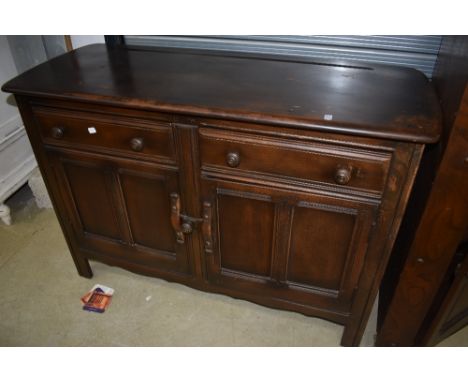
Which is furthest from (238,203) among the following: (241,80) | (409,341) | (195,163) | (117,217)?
(409,341)

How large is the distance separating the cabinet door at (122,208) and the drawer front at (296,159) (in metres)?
0.19

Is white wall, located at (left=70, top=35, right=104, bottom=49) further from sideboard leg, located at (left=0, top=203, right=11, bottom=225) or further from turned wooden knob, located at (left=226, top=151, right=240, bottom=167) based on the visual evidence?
turned wooden knob, located at (left=226, top=151, right=240, bottom=167)

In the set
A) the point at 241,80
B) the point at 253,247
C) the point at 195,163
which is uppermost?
the point at 241,80

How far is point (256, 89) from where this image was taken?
1.08m

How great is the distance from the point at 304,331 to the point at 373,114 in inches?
36.4

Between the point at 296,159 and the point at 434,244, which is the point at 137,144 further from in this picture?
the point at 434,244

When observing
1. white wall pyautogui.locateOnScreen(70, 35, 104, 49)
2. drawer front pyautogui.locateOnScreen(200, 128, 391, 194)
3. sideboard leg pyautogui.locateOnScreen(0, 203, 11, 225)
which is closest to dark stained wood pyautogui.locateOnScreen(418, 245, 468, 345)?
drawer front pyautogui.locateOnScreen(200, 128, 391, 194)

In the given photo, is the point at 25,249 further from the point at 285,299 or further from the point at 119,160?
the point at 285,299

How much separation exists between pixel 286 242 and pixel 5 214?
60.1 inches

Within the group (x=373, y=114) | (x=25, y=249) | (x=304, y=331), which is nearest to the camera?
(x=373, y=114)

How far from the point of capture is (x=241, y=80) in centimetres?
115

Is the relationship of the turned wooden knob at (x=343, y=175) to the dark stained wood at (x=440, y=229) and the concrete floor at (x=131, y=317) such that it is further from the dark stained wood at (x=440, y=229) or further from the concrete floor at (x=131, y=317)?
the concrete floor at (x=131, y=317)

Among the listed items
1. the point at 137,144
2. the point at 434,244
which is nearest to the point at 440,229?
the point at 434,244

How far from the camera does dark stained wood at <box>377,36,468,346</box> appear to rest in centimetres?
90
